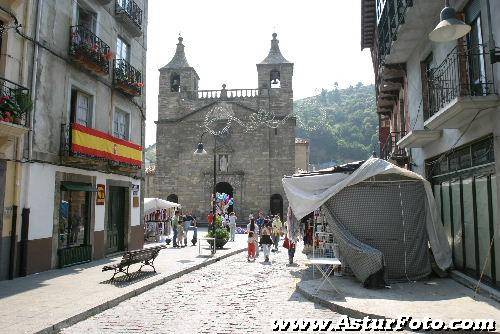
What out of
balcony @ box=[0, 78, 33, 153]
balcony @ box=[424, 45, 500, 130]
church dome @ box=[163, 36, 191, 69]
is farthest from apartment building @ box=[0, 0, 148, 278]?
church dome @ box=[163, 36, 191, 69]

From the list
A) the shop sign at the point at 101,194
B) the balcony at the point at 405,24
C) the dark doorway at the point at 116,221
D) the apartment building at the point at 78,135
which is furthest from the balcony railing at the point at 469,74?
the dark doorway at the point at 116,221

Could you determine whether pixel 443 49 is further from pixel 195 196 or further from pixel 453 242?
Result: pixel 195 196

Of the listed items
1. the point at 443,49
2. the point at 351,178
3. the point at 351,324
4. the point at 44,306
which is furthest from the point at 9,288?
the point at 443,49

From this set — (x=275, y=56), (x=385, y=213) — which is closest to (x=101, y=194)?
(x=385, y=213)

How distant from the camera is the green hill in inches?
3632

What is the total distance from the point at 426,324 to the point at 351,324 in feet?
3.40

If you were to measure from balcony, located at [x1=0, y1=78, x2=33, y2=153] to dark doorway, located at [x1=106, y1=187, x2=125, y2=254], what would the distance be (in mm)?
5514

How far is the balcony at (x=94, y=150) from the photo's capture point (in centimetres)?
1169

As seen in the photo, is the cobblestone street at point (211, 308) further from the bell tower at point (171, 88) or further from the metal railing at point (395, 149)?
the bell tower at point (171, 88)

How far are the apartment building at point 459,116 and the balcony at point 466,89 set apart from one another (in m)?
0.02

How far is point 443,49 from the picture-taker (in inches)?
388

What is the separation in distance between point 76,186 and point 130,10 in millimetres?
7304

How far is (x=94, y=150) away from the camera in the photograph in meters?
12.4
